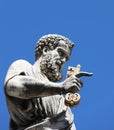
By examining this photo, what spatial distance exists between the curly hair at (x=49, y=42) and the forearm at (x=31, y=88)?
56.4 inches

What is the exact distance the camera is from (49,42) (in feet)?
37.1

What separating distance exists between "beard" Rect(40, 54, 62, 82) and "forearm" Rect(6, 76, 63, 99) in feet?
3.47

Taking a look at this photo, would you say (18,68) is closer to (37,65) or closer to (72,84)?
(37,65)

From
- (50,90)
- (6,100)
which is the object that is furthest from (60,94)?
(6,100)

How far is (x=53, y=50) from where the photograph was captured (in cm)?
1126

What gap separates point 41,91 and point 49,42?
1611 mm

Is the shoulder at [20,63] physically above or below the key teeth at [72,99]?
above

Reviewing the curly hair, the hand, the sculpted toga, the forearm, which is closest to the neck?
the sculpted toga

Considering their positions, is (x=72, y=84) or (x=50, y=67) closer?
(x=72, y=84)

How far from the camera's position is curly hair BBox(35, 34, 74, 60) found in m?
11.3

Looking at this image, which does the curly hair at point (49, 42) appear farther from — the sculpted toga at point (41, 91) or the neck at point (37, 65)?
the neck at point (37, 65)

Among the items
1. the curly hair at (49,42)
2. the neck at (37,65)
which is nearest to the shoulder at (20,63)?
the neck at (37,65)

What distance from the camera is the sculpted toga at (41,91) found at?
9.98 metres

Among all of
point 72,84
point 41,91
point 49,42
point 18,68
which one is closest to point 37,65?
point 49,42
